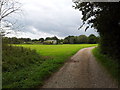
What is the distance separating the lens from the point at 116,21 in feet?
30.1

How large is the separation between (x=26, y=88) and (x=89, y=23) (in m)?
10.4

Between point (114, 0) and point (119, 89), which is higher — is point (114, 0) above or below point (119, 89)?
above

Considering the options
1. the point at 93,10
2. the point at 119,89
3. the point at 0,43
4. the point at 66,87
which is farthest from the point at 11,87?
the point at 93,10

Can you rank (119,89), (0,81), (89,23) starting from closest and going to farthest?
(119,89), (0,81), (89,23)

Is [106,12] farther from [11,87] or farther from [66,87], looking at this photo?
[11,87]

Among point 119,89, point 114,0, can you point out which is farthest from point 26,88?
point 114,0

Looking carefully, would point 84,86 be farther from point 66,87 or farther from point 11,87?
point 11,87

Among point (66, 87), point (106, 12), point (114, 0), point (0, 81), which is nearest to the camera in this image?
point (66, 87)

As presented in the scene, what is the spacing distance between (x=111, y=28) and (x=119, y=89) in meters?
5.65

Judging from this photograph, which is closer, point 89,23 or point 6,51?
point 6,51

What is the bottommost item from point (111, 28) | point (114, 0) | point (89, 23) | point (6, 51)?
point (6, 51)

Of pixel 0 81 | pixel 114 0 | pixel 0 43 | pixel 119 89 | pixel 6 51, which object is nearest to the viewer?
pixel 119 89

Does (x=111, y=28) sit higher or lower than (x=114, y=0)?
lower

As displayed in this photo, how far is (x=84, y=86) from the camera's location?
5.99 meters
